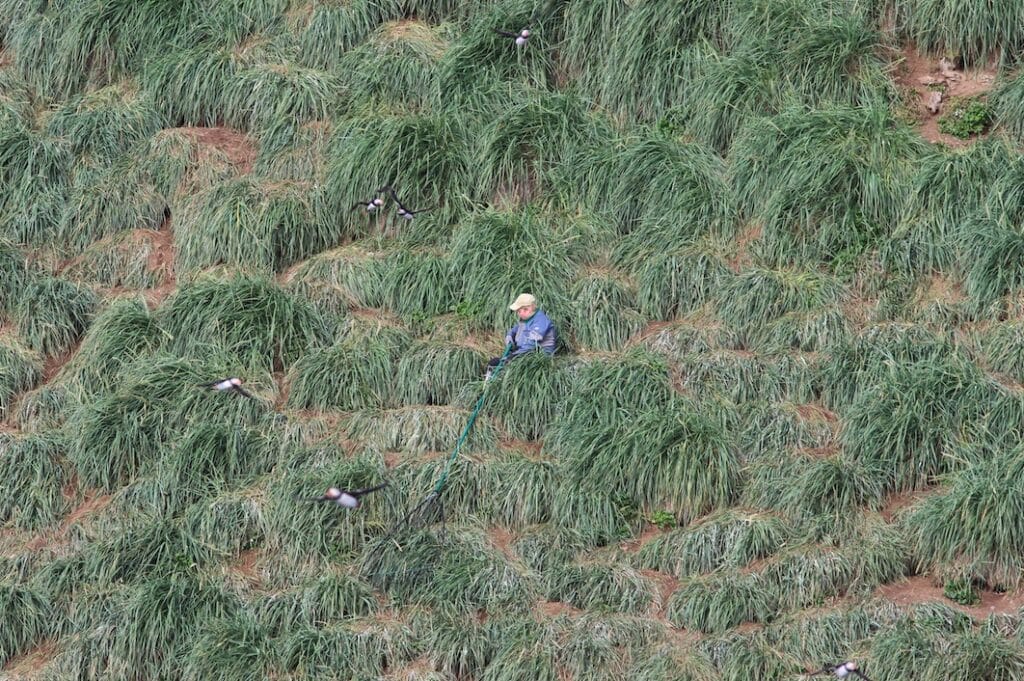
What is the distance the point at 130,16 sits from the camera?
16391 millimetres

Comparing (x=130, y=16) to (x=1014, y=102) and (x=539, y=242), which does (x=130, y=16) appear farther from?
(x=1014, y=102)

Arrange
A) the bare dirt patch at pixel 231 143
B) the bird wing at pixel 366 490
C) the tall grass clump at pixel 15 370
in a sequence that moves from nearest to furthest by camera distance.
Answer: the bird wing at pixel 366 490, the tall grass clump at pixel 15 370, the bare dirt patch at pixel 231 143

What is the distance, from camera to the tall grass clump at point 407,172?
1456cm

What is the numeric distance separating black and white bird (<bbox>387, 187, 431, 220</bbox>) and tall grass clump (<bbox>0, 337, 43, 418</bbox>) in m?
3.17

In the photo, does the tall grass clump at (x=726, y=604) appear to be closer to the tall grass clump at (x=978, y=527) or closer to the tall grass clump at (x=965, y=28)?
the tall grass clump at (x=978, y=527)

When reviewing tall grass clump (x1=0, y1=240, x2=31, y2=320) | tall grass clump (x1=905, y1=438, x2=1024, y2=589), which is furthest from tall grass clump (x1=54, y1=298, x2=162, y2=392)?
tall grass clump (x1=905, y1=438, x2=1024, y2=589)

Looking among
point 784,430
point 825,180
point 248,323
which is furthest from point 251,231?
point 784,430

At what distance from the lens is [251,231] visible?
47.6 ft

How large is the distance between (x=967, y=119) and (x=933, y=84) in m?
0.61

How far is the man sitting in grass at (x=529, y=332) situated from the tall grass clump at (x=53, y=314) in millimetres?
3705

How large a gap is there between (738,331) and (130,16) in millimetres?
6913

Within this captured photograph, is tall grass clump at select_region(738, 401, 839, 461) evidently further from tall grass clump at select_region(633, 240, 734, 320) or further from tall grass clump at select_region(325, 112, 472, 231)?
tall grass clump at select_region(325, 112, 472, 231)

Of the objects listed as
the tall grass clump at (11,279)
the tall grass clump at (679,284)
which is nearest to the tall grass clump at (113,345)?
the tall grass clump at (11,279)

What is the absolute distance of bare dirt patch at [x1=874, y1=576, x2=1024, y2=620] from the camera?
11.2 m
